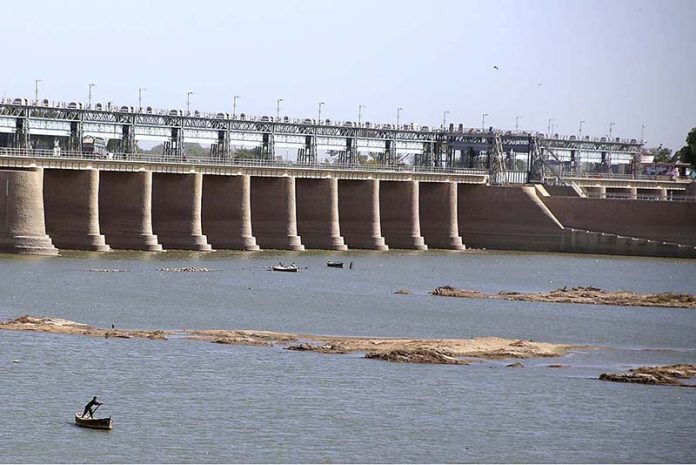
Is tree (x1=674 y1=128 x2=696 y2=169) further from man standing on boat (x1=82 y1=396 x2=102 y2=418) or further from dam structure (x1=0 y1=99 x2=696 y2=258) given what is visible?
man standing on boat (x1=82 y1=396 x2=102 y2=418)

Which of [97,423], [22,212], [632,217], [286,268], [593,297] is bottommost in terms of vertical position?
[97,423]

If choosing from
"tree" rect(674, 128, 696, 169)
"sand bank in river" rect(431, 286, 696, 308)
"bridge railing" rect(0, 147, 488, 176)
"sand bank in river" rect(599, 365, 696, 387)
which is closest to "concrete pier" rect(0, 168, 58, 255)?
"bridge railing" rect(0, 147, 488, 176)

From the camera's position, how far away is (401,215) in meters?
103

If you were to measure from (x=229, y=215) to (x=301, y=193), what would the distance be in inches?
361

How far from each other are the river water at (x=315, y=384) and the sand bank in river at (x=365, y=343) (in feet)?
3.36

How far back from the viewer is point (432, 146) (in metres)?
131

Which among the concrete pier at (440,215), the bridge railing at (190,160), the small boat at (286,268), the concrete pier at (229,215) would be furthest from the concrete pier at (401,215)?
the small boat at (286,268)

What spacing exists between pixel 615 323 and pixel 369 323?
35.6ft

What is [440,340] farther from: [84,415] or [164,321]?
[84,415]

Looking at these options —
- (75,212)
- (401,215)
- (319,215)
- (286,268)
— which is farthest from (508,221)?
(75,212)

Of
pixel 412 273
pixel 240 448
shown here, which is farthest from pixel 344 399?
pixel 412 273

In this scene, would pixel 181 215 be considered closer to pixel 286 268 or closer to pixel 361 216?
pixel 286 268

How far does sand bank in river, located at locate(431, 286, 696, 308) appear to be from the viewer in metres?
68.7

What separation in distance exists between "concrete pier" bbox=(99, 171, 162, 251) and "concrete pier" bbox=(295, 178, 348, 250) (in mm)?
14256
